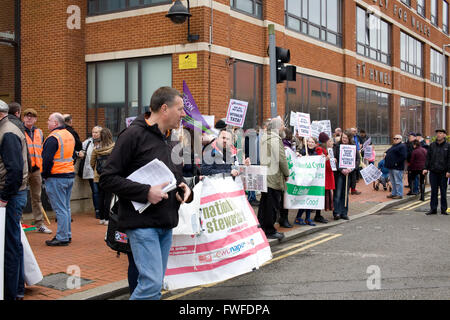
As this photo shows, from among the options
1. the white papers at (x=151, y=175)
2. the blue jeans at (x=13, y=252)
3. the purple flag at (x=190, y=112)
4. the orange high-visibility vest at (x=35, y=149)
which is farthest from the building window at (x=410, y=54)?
the white papers at (x=151, y=175)

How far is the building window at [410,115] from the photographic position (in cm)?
2681

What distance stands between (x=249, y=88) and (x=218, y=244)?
9.32m

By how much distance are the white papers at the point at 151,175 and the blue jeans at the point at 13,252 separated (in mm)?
1978

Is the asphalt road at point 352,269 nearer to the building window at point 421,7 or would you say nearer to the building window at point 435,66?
the building window at point 421,7

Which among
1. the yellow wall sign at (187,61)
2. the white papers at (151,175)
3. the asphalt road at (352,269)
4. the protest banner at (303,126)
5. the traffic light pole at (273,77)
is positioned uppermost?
the yellow wall sign at (187,61)

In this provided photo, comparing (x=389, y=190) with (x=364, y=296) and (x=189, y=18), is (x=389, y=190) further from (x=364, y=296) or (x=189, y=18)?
(x=364, y=296)

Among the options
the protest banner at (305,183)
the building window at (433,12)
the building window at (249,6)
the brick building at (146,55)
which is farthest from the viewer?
the building window at (433,12)

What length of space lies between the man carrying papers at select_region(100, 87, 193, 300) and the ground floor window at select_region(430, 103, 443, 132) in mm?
31886

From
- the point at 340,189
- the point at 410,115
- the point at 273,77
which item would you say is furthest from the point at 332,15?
the point at 410,115

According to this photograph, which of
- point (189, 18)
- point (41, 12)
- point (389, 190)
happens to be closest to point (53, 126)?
point (189, 18)

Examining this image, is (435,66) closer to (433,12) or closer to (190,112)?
(433,12)

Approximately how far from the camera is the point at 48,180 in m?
7.45

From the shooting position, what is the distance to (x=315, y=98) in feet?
58.3

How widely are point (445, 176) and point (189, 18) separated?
7461mm
